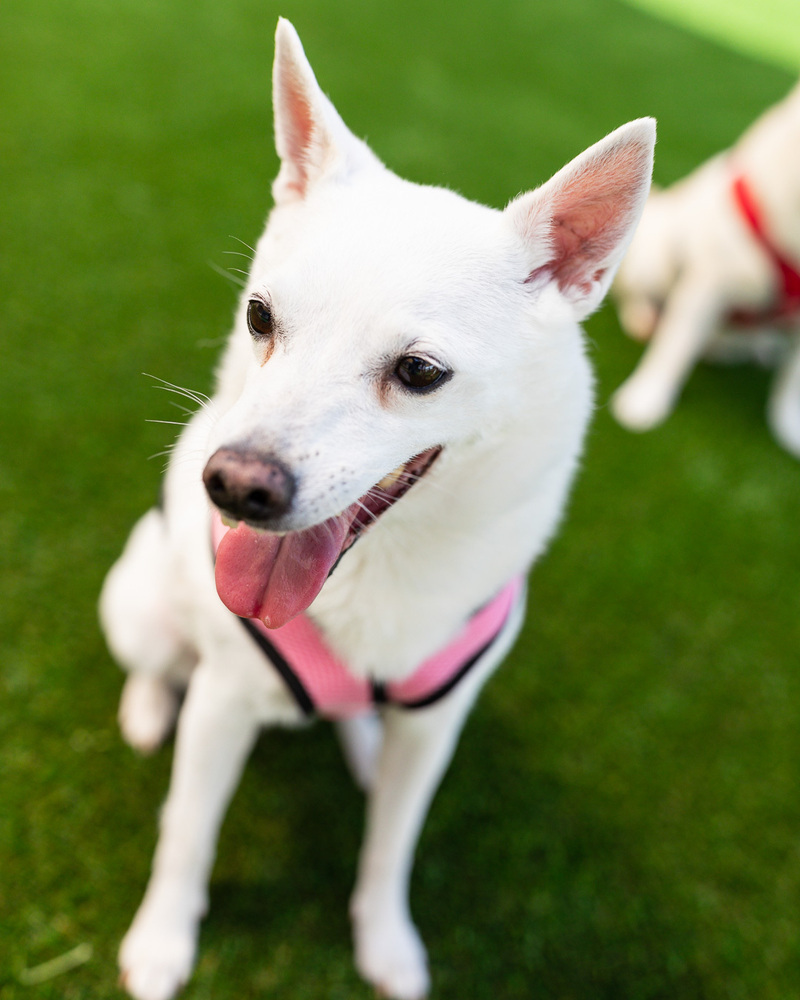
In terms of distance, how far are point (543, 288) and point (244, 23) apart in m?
4.71

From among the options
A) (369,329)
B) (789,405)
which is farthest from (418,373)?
(789,405)

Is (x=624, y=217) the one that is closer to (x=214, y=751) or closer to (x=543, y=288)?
(x=543, y=288)

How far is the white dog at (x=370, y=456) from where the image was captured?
99 centimetres

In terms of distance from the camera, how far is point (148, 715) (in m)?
1.83

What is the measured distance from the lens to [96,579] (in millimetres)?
2119

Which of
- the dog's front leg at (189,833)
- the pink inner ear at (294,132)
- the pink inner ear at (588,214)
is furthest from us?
the dog's front leg at (189,833)

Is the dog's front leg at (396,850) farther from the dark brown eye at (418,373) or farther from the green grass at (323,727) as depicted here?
the dark brown eye at (418,373)

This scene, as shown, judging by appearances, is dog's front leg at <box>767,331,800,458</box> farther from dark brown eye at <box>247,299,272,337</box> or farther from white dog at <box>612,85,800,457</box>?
dark brown eye at <box>247,299,272,337</box>

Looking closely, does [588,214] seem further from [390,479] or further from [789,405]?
[789,405]

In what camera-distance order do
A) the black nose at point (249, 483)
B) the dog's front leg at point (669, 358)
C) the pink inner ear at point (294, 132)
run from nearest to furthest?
the black nose at point (249, 483)
the pink inner ear at point (294, 132)
the dog's front leg at point (669, 358)

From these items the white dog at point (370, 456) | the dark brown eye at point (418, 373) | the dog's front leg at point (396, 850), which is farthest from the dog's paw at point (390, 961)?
the dark brown eye at point (418, 373)

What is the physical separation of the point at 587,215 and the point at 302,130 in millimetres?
494

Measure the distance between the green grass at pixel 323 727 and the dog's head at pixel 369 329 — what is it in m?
0.64

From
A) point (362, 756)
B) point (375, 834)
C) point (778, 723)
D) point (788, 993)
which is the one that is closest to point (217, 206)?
point (362, 756)
